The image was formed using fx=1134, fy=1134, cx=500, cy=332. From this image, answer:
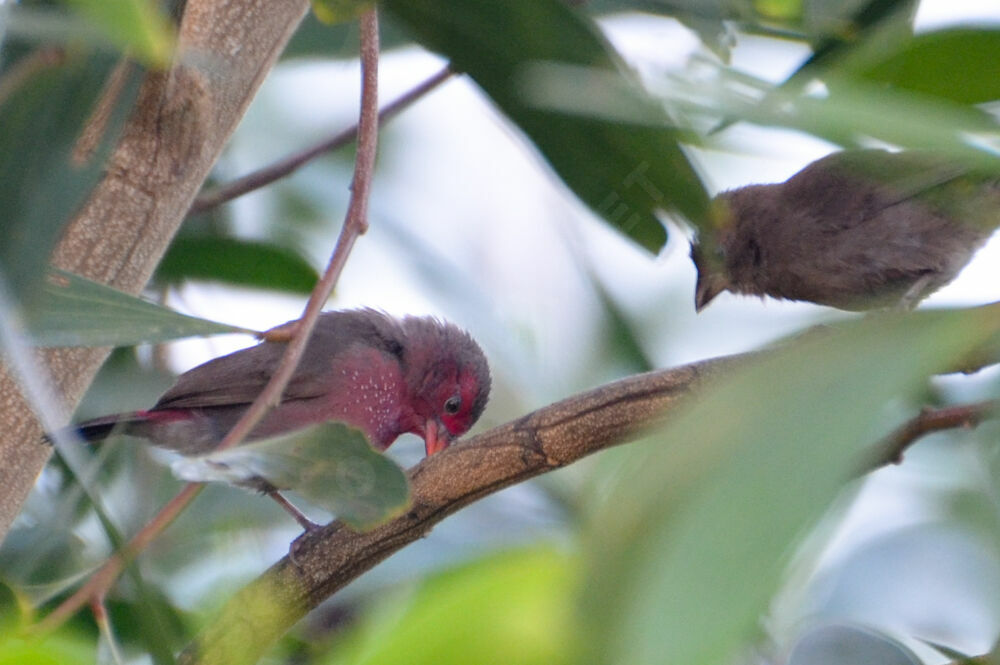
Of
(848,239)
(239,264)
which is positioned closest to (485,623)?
(239,264)

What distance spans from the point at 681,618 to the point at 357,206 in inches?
48.7

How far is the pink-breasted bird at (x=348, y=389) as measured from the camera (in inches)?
131

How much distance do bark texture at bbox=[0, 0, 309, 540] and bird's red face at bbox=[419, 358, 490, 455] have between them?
69.1 inches

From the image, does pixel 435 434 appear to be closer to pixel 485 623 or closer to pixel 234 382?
pixel 234 382

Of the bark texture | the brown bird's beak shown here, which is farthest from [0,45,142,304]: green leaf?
the brown bird's beak

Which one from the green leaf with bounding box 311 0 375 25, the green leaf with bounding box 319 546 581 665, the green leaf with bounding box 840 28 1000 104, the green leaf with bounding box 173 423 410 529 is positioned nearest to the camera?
the green leaf with bounding box 319 546 581 665

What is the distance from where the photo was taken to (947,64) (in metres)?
1.26

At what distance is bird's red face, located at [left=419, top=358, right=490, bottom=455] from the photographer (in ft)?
12.5

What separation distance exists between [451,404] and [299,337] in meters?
2.24

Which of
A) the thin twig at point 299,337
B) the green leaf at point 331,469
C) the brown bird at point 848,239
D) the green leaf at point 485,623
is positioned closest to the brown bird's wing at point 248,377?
the brown bird at point 848,239

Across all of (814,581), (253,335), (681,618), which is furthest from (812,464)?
(814,581)

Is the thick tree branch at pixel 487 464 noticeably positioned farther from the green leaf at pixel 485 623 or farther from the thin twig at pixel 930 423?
the green leaf at pixel 485 623

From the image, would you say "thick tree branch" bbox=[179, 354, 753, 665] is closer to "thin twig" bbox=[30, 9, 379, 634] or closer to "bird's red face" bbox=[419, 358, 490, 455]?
"thin twig" bbox=[30, 9, 379, 634]

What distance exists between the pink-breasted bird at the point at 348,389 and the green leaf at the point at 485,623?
2364 mm
